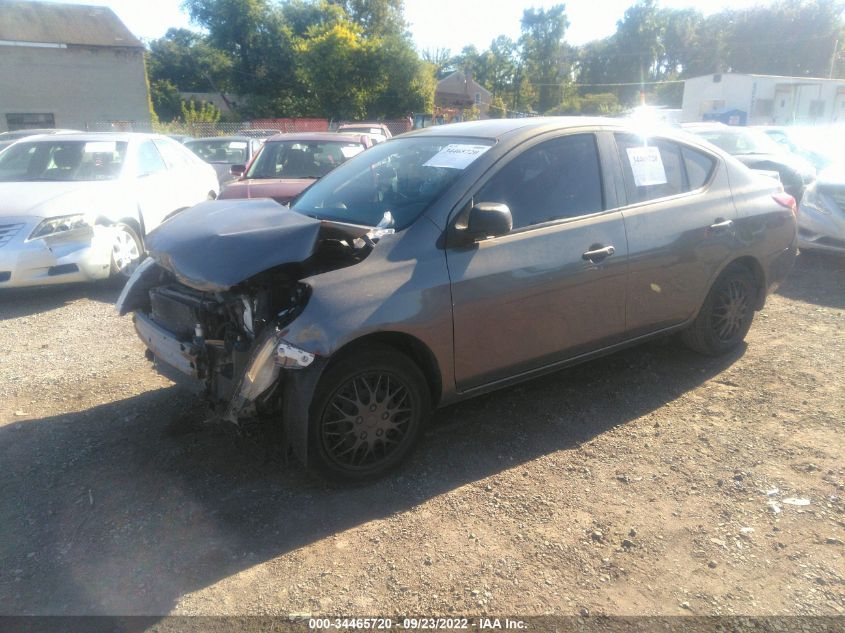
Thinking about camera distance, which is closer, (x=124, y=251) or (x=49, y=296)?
(x=49, y=296)

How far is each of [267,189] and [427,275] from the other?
4671 mm

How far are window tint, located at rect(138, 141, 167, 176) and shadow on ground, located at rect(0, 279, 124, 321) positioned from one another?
1.47 m

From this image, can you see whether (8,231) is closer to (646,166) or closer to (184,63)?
(646,166)

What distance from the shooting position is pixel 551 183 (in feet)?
13.0

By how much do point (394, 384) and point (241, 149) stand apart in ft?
41.9

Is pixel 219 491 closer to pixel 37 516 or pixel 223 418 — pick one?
pixel 223 418

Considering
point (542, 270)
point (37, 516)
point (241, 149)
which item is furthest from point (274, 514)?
point (241, 149)

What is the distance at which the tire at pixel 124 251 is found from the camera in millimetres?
7004

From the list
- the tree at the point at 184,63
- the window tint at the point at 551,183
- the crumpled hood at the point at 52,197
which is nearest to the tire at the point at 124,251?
the crumpled hood at the point at 52,197

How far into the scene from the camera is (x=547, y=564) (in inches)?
113

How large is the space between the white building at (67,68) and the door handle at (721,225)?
32491mm

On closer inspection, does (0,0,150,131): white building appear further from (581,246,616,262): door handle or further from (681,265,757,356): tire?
(581,246,616,262): door handle

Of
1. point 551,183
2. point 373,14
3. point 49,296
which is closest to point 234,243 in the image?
point 551,183

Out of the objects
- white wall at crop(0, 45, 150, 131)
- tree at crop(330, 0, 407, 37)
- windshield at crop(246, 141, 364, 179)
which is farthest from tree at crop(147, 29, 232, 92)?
windshield at crop(246, 141, 364, 179)
